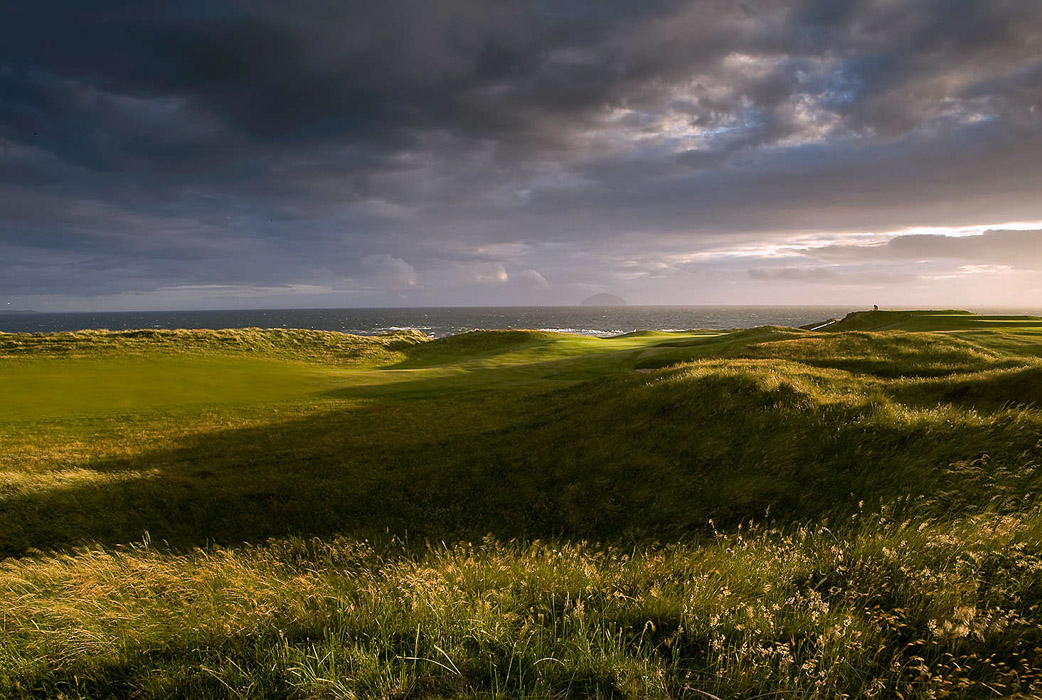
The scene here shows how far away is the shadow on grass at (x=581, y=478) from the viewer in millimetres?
8141

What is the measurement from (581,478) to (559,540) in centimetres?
304

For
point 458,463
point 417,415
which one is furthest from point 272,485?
point 417,415

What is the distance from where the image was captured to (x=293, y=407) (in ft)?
74.3

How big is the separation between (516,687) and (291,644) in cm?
203

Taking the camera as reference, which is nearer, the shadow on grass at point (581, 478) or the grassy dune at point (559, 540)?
the grassy dune at point (559, 540)

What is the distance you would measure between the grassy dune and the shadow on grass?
0.25 ft

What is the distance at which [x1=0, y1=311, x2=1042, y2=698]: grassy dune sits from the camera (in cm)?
353

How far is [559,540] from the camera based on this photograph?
7.73m

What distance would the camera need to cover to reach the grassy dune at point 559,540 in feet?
11.6

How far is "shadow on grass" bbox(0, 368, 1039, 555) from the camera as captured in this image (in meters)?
A: 8.14

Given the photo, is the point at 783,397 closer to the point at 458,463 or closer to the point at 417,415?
the point at 458,463

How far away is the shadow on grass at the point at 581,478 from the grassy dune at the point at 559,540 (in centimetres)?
8

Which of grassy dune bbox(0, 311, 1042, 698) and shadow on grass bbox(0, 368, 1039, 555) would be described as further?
shadow on grass bbox(0, 368, 1039, 555)

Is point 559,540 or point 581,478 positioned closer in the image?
point 559,540
